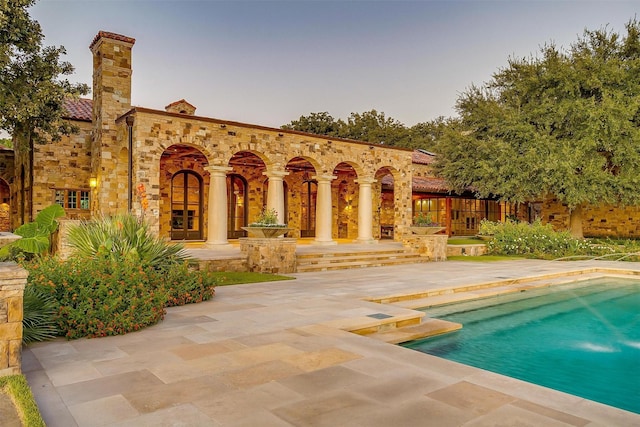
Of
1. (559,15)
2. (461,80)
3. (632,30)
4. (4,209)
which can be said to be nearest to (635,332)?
(559,15)

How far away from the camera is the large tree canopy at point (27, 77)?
12.1 metres

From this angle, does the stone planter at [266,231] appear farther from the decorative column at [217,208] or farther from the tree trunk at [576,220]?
the tree trunk at [576,220]

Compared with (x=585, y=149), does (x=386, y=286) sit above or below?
below

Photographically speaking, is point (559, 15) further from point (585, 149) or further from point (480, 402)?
point (480, 402)

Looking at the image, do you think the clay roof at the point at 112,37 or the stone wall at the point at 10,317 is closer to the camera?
the stone wall at the point at 10,317

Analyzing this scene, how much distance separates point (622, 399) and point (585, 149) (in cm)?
1795

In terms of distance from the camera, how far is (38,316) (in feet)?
17.9

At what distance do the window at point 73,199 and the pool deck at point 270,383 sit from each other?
1299 centimetres

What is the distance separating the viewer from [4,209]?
25156 millimetres

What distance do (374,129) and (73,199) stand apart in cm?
3118

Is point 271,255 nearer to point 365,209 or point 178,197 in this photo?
point 365,209

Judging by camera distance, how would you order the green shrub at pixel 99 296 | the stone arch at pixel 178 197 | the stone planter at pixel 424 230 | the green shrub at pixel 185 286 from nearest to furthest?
the green shrub at pixel 99 296, the green shrub at pixel 185 286, the stone planter at pixel 424 230, the stone arch at pixel 178 197

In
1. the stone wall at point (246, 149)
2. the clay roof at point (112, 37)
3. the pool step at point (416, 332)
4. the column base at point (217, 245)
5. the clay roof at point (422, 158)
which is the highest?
the clay roof at point (112, 37)

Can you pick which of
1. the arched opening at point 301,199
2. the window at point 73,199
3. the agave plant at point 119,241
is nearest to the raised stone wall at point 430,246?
the arched opening at point 301,199
